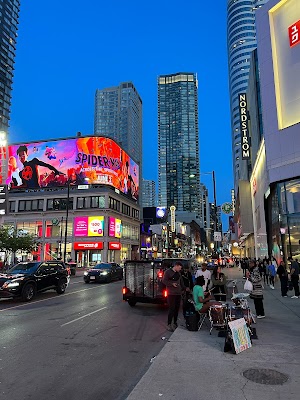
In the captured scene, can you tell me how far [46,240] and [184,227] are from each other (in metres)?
96.7

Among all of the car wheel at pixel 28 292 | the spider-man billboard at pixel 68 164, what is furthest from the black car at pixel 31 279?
the spider-man billboard at pixel 68 164

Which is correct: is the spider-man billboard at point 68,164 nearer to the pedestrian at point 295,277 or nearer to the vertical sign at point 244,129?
the vertical sign at point 244,129

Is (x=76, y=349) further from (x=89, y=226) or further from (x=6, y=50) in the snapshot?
(x=6, y=50)

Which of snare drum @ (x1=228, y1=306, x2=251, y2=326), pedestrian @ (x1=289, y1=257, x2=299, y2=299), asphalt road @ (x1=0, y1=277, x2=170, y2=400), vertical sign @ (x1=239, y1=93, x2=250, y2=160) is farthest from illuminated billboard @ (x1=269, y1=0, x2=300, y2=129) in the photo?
snare drum @ (x1=228, y1=306, x2=251, y2=326)

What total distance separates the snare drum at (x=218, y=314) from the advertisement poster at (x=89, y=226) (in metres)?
53.4

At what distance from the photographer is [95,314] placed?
12.1 metres

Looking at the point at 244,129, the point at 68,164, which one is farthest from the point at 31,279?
the point at 68,164

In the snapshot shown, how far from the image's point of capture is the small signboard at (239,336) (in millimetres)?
6914

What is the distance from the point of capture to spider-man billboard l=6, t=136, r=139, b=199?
68.6 m

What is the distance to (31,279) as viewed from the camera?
1581 centimetres

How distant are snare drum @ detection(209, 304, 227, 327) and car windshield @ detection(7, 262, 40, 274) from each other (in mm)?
10388

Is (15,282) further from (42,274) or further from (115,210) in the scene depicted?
(115,210)

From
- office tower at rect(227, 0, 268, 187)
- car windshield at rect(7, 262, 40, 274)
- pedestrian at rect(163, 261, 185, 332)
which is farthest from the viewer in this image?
office tower at rect(227, 0, 268, 187)

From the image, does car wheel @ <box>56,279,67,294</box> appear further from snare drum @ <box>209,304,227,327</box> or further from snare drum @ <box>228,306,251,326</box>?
snare drum @ <box>228,306,251,326</box>
